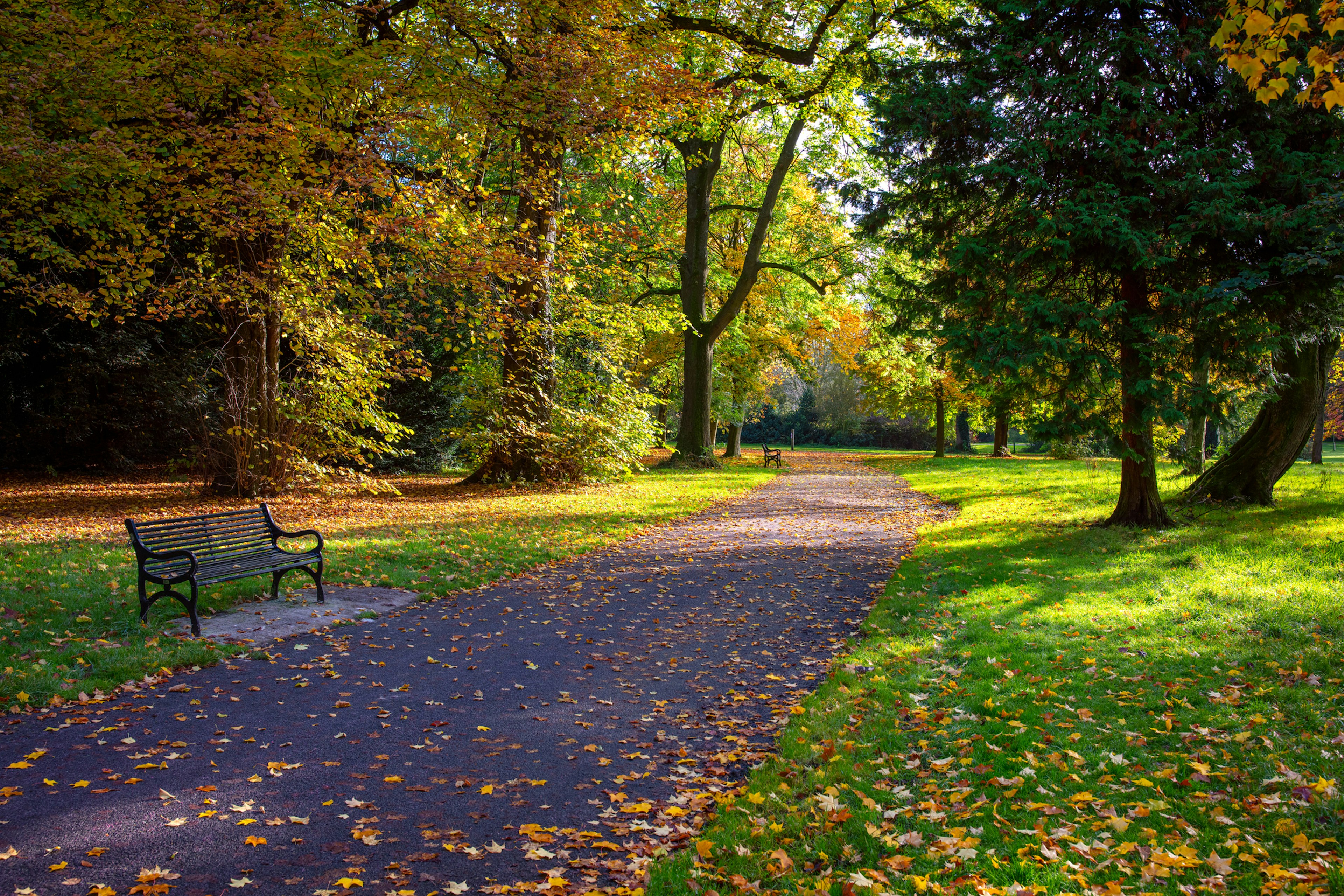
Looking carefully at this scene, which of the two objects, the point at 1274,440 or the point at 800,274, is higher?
the point at 800,274

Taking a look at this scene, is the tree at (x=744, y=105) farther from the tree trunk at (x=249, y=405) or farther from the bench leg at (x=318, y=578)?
the bench leg at (x=318, y=578)

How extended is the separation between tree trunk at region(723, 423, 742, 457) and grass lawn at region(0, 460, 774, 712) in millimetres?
17295

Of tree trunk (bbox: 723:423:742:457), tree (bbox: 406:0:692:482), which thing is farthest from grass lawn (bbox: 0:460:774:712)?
tree trunk (bbox: 723:423:742:457)

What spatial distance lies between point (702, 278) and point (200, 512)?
15.8m

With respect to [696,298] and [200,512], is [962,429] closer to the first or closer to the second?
[696,298]

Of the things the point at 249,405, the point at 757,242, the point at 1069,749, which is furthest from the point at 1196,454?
the point at 249,405

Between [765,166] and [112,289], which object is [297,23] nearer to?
[112,289]

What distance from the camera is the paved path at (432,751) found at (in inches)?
134

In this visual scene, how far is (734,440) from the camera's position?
124 ft

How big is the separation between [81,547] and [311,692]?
5.97 m

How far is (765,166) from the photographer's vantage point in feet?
92.5

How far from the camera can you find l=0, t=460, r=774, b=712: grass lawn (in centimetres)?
580

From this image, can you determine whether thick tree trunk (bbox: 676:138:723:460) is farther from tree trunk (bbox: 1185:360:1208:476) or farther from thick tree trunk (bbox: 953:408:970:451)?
thick tree trunk (bbox: 953:408:970:451)

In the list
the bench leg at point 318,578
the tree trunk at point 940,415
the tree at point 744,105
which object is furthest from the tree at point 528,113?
the tree trunk at point 940,415
